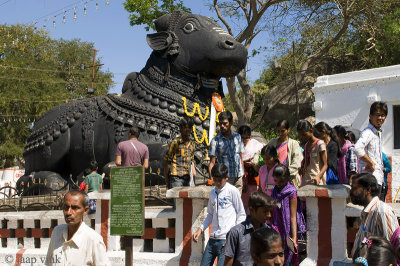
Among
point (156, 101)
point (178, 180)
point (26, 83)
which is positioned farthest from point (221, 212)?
point (26, 83)

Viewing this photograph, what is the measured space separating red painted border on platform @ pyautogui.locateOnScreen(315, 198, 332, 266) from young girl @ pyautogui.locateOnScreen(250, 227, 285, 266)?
2376mm

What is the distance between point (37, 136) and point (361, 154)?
7.69 m

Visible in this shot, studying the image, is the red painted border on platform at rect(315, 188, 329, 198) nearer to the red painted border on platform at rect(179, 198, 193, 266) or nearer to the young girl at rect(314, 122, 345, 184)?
the young girl at rect(314, 122, 345, 184)

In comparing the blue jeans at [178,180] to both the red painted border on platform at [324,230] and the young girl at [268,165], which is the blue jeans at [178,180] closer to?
the young girl at [268,165]

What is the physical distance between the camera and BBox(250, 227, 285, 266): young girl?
311cm

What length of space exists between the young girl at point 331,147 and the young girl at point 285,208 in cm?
155

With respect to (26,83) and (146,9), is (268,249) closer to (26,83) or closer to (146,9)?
(146,9)

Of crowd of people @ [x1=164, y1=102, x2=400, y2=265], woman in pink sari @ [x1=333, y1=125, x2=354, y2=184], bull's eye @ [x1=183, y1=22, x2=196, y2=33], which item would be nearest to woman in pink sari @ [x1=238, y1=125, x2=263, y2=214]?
crowd of people @ [x1=164, y1=102, x2=400, y2=265]

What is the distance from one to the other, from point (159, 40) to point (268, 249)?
25.7ft

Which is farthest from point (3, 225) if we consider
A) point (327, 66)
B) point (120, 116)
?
point (327, 66)

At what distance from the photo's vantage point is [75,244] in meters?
3.55

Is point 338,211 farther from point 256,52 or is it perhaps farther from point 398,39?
point 398,39

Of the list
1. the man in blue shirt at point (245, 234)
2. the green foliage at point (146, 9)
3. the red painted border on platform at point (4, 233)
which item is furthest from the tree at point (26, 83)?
the man in blue shirt at point (245, 234)

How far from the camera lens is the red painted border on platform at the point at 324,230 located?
17.6 ft
